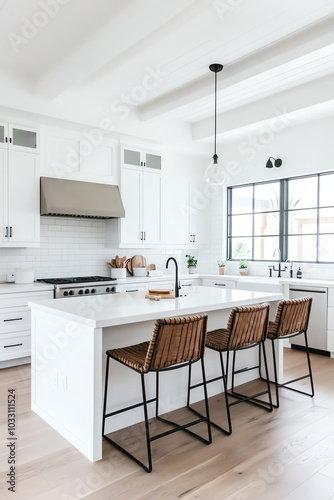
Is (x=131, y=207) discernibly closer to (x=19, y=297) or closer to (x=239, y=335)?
(x=19, y=297)

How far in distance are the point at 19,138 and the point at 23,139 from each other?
0.15 ft

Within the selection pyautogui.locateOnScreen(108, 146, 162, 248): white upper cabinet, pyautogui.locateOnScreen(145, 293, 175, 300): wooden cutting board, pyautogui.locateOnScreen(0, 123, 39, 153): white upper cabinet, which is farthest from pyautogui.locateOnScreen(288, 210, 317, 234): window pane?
pyautogui.locateOnScreen(0, 123, 39, 153): white upper cabinet

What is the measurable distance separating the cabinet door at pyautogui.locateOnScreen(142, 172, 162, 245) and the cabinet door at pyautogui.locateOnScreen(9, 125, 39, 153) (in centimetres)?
168

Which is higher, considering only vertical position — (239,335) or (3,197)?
(3,197)

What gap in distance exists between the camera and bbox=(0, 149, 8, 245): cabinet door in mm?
4527

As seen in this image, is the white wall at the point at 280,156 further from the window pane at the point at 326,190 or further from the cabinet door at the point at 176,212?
the cabinet door at the point at 176,212

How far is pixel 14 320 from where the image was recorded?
436 cm

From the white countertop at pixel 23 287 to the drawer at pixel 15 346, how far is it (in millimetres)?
492

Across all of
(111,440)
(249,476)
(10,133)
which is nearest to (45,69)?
(10,133)

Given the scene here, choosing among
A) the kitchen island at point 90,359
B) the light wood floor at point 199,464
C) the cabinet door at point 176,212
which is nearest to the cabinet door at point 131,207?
the cabinet door at point 176,212

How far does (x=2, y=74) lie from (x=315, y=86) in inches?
139

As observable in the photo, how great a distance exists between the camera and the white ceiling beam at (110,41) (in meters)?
2.83

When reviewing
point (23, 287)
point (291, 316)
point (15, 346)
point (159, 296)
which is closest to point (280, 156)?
point (291, 316)

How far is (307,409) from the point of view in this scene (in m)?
3.29
